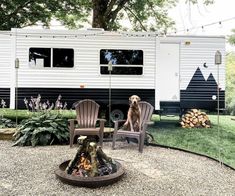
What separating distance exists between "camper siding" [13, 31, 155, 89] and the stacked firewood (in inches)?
56.7

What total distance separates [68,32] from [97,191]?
6148 millimetres

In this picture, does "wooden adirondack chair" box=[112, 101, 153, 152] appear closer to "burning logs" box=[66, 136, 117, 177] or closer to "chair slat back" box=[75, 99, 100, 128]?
"chair slat back" box=[75, 99, 100, 128]

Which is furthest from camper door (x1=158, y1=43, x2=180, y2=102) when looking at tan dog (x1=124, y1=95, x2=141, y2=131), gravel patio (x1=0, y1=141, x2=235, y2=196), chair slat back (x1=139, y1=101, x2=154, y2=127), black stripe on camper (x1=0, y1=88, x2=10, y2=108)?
black stripe on camper (x1=0, y1=88, x2=10, y2=108)

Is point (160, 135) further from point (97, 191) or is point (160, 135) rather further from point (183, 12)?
point (183, 12)

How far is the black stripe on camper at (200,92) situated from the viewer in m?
9.73

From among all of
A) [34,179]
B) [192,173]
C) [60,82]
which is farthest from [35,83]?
[192,173]

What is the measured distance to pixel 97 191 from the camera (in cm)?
402

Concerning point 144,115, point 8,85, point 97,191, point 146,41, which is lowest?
point 97,191

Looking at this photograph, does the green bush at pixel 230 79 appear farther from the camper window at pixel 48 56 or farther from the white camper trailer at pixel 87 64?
the camper window at pixel 48 56

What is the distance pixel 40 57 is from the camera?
931 cm

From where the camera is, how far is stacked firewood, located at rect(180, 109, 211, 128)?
9.74 m

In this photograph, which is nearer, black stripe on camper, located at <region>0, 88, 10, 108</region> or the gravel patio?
the gravel patio

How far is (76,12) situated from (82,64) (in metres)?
8.05

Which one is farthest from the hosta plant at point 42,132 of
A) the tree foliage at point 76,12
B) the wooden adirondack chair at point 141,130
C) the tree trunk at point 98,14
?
the tree foliage at point 76,12
